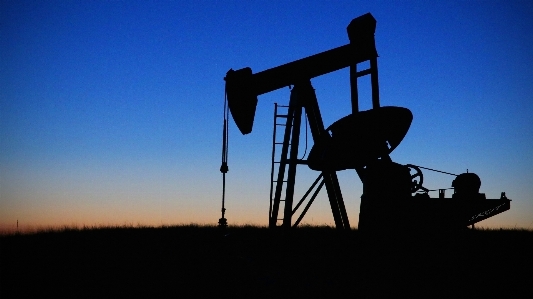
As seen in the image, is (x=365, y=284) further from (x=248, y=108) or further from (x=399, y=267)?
(x=248, y=108)

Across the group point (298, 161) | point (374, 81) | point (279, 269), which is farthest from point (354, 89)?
point (279, 269)

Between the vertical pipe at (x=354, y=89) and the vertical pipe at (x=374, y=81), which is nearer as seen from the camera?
the vertical pipe at (x=374, y=81)

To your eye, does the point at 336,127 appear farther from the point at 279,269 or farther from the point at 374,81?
the point at 279,269

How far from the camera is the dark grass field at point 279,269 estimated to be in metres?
5.16

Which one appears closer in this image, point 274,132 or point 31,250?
point 31,250

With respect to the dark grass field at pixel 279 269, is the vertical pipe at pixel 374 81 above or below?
above

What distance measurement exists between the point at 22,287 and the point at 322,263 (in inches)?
173

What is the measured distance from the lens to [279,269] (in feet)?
21.5

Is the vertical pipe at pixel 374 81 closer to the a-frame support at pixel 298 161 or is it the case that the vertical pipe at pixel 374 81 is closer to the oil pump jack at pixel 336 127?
the oil pump jack at pixel 336 127

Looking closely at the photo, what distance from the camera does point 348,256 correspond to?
23.6 feet

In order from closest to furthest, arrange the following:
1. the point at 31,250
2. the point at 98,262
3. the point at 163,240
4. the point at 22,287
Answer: the point at 22,287 → the point at 98,262 → the point at 31,250 → the point at 163,240

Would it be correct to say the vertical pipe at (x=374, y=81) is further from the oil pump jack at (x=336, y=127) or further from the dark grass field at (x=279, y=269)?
the dark grass field at (x=279, y=269)

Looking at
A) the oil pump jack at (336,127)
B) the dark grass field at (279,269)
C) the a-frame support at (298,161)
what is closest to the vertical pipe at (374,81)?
the oil pump jack at (336,127)

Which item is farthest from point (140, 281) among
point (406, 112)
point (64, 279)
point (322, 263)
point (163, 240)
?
point (406, 112)
